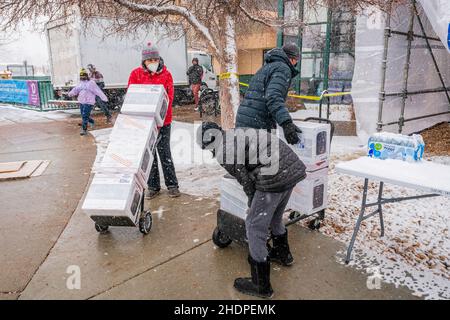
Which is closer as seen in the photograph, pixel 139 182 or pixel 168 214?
pixel 139 182

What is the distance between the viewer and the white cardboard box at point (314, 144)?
143 inches

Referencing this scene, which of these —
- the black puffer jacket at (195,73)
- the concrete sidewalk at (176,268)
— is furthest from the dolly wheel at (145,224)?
the black puffer jacket at (195,73)

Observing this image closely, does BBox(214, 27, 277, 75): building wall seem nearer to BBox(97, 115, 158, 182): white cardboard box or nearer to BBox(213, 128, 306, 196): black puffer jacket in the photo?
BBox(97, 115, 158, 182): white cardboard box

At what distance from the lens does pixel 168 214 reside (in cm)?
450

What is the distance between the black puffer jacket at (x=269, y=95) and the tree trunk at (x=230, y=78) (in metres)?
2.90

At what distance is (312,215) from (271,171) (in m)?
1.55

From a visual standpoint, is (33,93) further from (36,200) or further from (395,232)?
(395,232)

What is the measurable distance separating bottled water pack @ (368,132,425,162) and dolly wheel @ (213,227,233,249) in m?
1.66

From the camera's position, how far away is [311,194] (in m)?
3.83

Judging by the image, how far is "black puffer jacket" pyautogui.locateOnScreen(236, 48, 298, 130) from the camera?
121 inches

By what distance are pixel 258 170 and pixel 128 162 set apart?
5.43ft

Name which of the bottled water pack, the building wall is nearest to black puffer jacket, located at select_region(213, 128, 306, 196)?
the bottled water pack

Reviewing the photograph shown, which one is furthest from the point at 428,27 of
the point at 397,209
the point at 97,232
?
the point at 97,232
